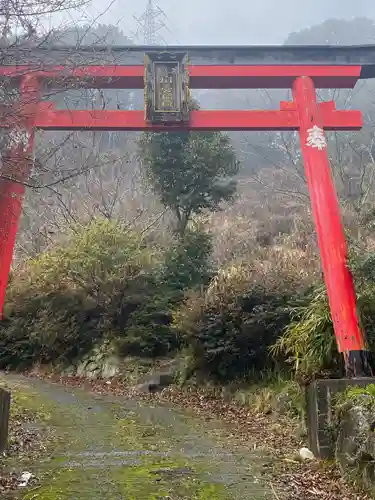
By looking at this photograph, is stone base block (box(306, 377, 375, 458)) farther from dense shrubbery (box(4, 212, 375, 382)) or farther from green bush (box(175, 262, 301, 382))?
green bush (box(175, 262, 301, 382))

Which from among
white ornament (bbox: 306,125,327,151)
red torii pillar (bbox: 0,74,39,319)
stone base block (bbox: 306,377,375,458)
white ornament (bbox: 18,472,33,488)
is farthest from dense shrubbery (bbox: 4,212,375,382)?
white ornament (bbox: 18,472,33,488)

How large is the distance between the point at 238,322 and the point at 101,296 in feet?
14.9

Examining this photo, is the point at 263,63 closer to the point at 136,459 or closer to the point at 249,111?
the point at 249,111

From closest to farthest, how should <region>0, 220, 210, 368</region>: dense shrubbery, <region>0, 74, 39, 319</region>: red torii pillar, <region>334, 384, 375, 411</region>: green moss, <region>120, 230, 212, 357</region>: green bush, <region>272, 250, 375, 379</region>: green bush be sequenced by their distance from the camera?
<region>0, 74, 39, 319</region>: red torii pillar < <region>334, 384, 375, 411</region>: green moss < <region>272, 250, 375, 379</region>: green bush < <region>120, 230, 212, 357</region>: green bush < <region>0, 220, 210, 368</region>: dense shrubbery

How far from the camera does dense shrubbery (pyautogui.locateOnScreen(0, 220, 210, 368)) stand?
11.8 metres

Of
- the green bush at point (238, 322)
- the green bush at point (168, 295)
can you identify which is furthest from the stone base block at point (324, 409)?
Answer: the green bush at point (168, 295)

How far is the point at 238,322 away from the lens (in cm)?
906

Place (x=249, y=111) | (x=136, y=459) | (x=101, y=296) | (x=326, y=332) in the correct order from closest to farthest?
(x=136, y=459) < (x=326, y=332) < (x=249, y=111) < (x=101, y=296)

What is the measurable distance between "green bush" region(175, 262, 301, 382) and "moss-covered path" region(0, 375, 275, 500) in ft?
4.16

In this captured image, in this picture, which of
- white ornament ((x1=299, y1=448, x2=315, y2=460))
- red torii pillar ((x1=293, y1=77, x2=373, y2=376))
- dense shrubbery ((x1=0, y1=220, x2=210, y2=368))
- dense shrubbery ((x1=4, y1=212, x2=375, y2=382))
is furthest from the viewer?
dense shrubbery ((x1=0, y1=220, x2=210, y2=368))

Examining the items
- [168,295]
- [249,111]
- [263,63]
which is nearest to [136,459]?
[249,111]

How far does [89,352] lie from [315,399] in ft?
24.9

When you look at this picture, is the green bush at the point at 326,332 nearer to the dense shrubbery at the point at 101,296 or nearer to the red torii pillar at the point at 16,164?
the red torii pillar at the point at 16,164

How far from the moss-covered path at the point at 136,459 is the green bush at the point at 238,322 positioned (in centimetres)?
127
